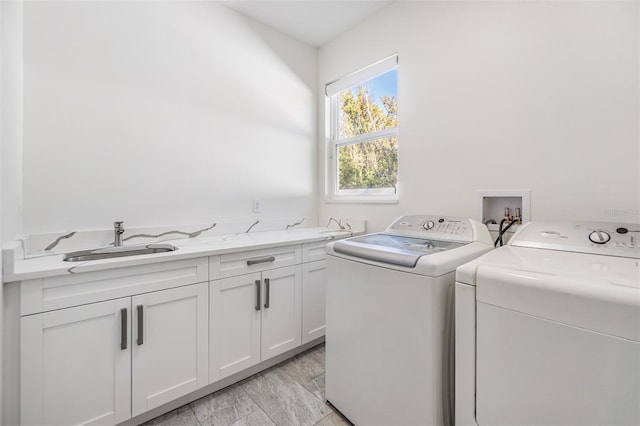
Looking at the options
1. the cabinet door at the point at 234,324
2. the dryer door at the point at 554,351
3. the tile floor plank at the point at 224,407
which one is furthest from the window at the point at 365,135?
the tile floor plank at the point at 224,407

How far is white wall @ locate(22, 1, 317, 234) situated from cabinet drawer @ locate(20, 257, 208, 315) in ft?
1.81

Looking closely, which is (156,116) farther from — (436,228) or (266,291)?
(436,228)

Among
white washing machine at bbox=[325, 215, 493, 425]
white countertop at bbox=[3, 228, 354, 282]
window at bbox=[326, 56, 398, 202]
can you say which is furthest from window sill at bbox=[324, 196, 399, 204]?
white washing machine at bbox=[325, 215, 493, 425]

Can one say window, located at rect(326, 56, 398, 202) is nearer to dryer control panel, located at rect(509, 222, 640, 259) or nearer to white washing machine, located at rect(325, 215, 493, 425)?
white washing machine, located at rect(325, 215, 493, 425)

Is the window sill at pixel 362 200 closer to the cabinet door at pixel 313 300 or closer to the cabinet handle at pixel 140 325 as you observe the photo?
the cabinet door at pixel 313 300

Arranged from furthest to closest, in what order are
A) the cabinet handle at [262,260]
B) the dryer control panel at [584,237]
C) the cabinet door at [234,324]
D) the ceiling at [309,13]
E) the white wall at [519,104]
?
the ceiling at [309,13], the cabinet handle at [262,260], the cabinet door at [234,324], the white wall at [519,104], the dryer control panel at [584,237]

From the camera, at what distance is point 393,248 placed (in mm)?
1291

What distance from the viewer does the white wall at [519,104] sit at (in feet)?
4.19

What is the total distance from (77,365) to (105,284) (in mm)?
349

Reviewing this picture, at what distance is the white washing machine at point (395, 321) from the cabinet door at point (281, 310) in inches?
19.1

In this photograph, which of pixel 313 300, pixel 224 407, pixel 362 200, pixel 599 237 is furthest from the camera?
pixel 362 200

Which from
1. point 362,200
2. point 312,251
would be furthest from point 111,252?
point 362,200

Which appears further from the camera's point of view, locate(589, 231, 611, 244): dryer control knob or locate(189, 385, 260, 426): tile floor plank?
locate(189, 385, 260, 426): tile floor plank

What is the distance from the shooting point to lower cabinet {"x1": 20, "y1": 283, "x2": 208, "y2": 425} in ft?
3.70
